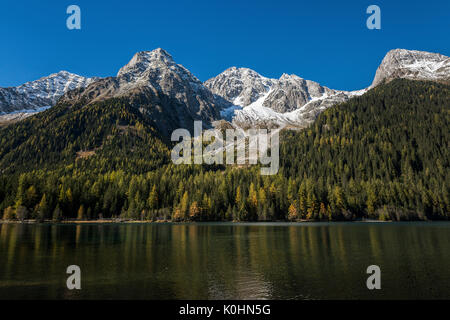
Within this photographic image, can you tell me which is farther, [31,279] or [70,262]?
[70,262]

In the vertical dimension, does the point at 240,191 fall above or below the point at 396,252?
above

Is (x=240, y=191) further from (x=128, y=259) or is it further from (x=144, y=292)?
(x=144, y=292)

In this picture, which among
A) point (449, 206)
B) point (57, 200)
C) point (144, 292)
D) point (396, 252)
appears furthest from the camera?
point (449, 206)

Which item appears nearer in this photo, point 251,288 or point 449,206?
point 251,288

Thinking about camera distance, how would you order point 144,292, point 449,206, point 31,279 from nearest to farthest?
point 144,292, point 31,279, point 449,206

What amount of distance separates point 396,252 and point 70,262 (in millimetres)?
48432
